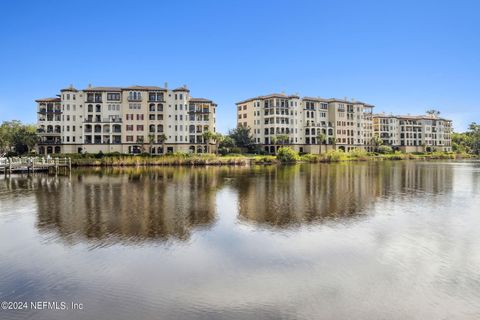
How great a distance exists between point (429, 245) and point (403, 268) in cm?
424

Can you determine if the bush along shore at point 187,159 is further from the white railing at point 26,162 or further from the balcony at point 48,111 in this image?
the balcony at point 48,111

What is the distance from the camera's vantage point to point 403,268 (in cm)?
1442

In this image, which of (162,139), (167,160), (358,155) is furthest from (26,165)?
(358,155)

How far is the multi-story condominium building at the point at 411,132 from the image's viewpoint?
166250 millimetres

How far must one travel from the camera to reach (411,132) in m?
171

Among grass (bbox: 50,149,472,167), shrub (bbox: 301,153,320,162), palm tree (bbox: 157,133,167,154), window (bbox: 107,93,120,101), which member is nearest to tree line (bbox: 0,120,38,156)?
grass (bbox: 50,149,472,167)

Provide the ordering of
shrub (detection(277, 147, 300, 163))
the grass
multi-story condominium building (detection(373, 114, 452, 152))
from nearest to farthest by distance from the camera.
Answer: the grass < shrub (detection(277, 147, 300, 163)) < multi-story condominium building (detection(373, 114, 452, 152))

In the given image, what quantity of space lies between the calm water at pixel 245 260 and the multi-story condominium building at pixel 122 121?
81458 mm

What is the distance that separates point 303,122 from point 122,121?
6563cm

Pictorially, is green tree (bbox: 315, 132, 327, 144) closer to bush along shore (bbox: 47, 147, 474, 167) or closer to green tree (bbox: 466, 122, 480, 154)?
bush along shore (bbox: 47, 147, 474, 167)

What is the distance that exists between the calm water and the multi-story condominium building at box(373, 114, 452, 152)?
480ft

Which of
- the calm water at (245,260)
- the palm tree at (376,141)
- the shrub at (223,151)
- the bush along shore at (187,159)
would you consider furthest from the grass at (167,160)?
the calm water at (245,260)

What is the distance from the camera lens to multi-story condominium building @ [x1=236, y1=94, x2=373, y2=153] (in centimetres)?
12744

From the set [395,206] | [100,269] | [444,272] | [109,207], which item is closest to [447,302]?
[444,272]
